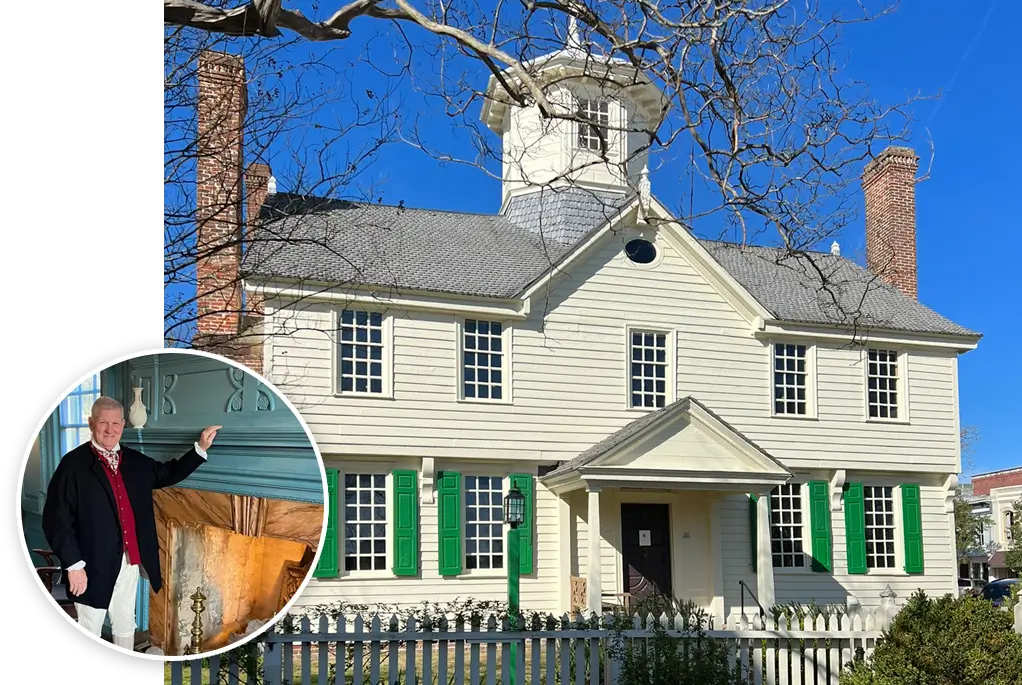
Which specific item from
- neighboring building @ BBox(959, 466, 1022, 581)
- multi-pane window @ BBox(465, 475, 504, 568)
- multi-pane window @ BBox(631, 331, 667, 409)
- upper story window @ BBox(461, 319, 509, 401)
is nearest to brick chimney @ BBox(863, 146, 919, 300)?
multi-pane window @ BBox(631, 331, 667, 409)

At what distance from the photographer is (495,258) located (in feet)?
55.0

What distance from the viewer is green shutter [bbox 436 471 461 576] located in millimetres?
14773

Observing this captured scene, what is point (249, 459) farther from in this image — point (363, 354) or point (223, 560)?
point (363, 354)

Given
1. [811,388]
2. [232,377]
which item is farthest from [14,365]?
[811,388]

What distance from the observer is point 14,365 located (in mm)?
2582

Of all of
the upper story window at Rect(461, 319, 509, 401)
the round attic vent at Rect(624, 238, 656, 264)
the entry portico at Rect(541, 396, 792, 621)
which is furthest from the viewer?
the round attic vent at Rect(624, 238, 656, 264)

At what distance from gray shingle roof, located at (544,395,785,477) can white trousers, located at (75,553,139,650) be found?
11.9 metres

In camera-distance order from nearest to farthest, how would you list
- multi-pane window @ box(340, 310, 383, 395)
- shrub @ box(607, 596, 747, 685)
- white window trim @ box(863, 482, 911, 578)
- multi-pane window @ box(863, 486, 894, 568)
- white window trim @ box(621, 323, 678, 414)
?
shrub @ box(607, 596, 747, 685), multi-pane window @ box(340, 310, 383, 395), white window trim @ box(621, 323, 678, 414), white window trim @ box(863, 482, 911, 578), multi-pane window @ box(863, 486, 894, 568)

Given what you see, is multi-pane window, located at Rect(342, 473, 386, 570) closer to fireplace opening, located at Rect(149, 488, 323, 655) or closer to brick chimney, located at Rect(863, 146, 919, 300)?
brick chimney, located at Rect(863, 146, 919, 300)

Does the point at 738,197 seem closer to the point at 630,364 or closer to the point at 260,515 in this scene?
the point at 260,515

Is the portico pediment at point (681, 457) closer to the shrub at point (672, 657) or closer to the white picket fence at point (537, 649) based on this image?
the white picket fence at point (537, 649)

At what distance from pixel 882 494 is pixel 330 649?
44.7ft

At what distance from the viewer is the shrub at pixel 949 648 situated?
682 centimetres

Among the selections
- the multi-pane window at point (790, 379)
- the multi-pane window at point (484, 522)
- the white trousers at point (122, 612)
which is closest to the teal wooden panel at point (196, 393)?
the white trousers at point (122, 612)
